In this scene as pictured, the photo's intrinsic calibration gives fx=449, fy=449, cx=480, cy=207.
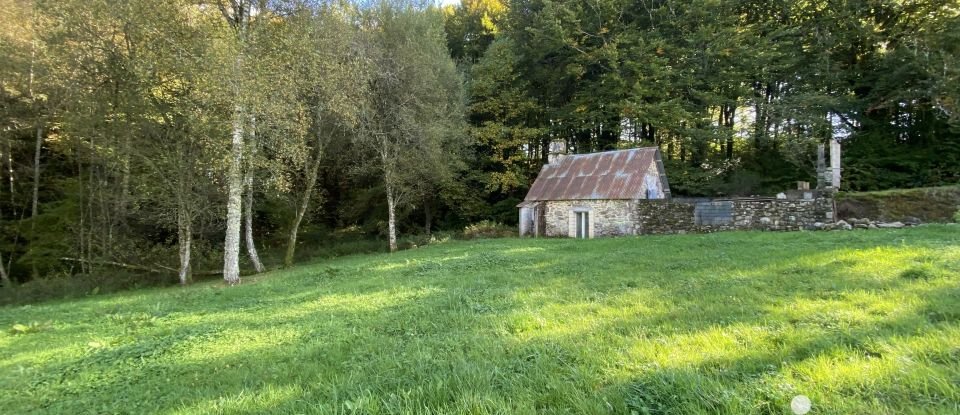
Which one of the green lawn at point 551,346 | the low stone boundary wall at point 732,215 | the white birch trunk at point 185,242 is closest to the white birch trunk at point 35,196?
the white birch trunk at point 185,242

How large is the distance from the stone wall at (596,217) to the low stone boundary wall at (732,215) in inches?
18.3

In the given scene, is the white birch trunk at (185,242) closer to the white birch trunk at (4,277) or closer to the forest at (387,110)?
the forest at (387,110)

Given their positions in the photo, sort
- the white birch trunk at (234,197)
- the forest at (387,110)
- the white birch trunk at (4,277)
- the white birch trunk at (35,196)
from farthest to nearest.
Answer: the white birch trunk at (35,196)
the white birch trunk at (4,277)
the forest at (387,110)
the white birch trunk at (234,197)

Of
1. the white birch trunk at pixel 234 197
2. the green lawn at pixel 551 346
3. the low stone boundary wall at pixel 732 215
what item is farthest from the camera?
the low stone boundary wall at pixel 732 215

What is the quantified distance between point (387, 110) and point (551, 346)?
60.6 feet

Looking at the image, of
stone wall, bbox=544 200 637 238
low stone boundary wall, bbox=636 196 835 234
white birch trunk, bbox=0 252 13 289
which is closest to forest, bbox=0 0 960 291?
white birch trunk, bbox=0 252 13 289

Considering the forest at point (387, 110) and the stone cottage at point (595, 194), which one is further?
the stone cottage at point (595, 194)

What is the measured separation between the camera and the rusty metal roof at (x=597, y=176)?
20.1m

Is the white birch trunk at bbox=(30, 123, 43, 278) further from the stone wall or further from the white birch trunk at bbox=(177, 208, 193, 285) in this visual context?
the stone wall

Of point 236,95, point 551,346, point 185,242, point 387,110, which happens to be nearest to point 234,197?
point 236,95

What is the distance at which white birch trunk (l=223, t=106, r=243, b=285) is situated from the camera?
13250 millimetres

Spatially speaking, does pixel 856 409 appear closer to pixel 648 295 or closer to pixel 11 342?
pixel 648 295

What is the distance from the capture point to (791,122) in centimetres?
2400

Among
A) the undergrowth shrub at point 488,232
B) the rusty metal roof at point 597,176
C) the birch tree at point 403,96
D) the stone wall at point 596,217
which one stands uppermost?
the birch tree at point 403,96
